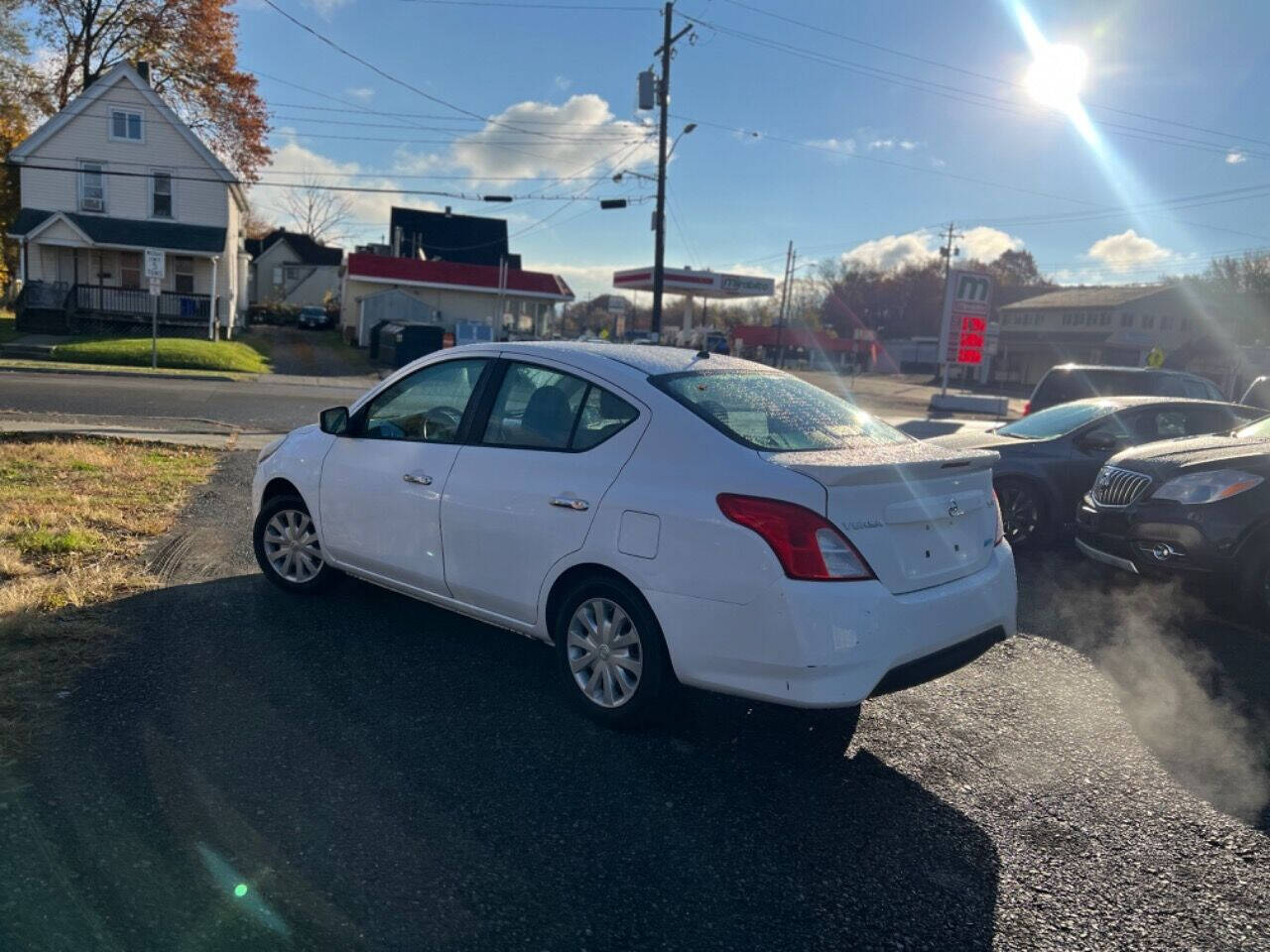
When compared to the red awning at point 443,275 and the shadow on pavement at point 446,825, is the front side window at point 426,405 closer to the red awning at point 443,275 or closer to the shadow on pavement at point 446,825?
the shadow on pavement at point 446,825

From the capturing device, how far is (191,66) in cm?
4209

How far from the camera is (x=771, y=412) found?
4.29 metres

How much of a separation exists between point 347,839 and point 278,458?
3203 mm

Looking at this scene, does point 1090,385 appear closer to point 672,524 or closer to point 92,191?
point 672,524

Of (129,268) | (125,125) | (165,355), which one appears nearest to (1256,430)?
(165,355)

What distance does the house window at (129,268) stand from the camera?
36.0 metres

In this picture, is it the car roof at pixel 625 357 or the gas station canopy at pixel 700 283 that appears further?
the gas station canopy at pixel 700 283

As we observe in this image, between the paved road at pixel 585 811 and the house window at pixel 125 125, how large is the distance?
35454mm

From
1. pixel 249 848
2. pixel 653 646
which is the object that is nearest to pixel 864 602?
pixel 653 646

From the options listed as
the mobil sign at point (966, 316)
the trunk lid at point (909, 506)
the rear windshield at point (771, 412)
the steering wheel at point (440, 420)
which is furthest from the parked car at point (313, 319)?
the trunk lid at point (909, 506)

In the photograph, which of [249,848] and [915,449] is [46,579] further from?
[915,449]

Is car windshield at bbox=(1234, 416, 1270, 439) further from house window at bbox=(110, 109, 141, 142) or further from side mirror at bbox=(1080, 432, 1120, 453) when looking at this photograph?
house window at bbox=(110, 109, 141, 142)

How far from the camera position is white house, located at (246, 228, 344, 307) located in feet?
218

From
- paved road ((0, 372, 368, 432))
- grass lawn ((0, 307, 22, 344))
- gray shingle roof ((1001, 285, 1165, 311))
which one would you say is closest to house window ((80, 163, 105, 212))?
grass lawn ((0, 307, 22, 344))
